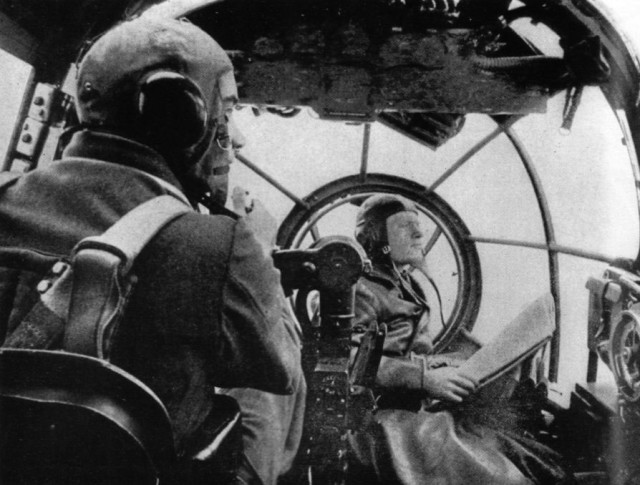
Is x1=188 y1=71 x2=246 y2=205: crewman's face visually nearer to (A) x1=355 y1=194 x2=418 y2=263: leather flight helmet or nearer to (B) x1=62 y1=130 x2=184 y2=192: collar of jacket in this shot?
(B) x1=62 y1=130 x2=184 y2=192: collar of jacket

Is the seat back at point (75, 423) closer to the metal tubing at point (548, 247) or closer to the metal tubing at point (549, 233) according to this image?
the metal tubing at point (548, 247)

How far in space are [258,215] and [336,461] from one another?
0.89 metres

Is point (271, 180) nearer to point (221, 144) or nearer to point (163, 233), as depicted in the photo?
point (221, 144)

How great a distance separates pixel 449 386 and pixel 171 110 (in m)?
2.11

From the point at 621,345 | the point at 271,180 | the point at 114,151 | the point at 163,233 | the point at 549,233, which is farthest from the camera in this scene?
the point at 271,180

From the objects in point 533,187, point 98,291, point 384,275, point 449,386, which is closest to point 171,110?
point 98,291

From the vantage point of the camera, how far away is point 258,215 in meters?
1.59

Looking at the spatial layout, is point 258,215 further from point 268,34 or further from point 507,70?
point 507,70

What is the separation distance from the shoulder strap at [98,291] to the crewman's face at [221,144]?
0.52 meters

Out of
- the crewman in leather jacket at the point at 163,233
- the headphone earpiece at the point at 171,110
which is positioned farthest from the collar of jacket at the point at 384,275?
the headphone earpiece at the point at 171,110

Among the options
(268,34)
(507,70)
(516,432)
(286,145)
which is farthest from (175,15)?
(516,432)

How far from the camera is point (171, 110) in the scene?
1421 mm

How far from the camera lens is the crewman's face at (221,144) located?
160 cm

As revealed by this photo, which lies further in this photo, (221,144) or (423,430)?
(423,430)
